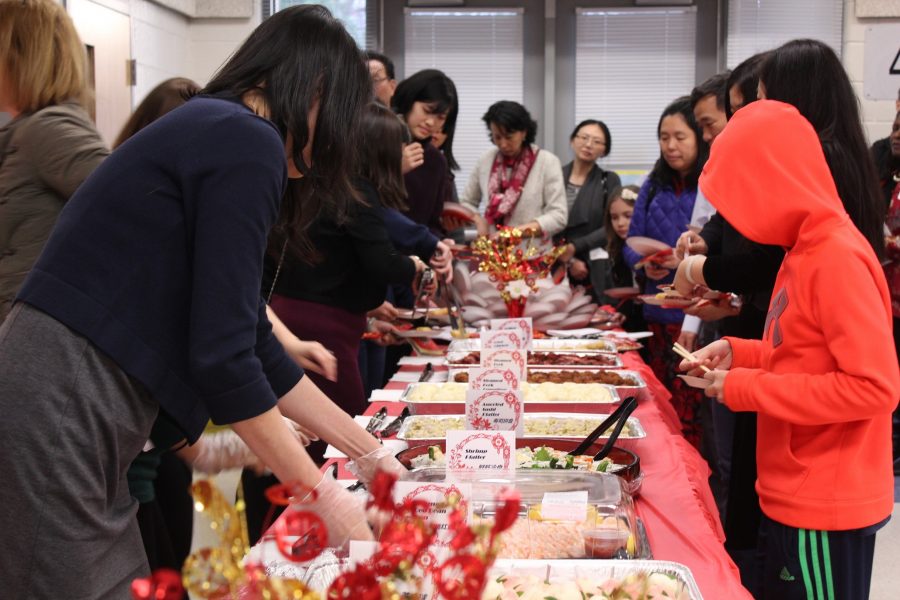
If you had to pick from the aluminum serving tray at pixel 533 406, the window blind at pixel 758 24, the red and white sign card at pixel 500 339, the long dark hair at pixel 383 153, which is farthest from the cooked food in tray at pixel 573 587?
the window blind at pixel 758 24

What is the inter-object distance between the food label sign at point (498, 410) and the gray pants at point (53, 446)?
848 millimetres

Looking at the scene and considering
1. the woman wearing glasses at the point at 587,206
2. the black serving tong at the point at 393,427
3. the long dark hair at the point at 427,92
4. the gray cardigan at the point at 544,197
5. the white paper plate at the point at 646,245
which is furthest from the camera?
the woman wearing glasses at the point at 587,206

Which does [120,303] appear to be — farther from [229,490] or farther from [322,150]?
[229,490]

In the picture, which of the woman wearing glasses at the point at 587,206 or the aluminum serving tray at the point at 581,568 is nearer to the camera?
the aluminum serving tray at the point at 581,568

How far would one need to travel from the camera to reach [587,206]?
5.17 meters

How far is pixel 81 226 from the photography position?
112 cm

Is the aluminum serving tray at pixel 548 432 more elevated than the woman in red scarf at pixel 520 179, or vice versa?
the woman in red scarf at pixel 520 179

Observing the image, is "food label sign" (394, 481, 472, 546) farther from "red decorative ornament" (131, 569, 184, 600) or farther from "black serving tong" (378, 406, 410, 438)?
"black serving tong" (378, 406, 410, 438)

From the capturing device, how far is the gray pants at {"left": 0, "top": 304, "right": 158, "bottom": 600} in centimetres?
110

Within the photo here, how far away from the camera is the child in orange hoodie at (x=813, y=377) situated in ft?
5.28

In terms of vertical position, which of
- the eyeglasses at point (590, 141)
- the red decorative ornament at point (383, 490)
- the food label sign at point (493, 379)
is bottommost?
the food label sign at point (493, 379)

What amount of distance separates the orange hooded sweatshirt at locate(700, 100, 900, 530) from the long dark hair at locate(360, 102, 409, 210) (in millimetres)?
1166

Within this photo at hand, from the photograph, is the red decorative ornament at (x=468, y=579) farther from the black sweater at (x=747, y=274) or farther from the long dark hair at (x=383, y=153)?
the long dark hair at (x=383, y=153)

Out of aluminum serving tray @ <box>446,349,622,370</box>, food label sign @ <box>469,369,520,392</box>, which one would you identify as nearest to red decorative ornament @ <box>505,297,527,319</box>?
aluminum serving tray @ <box>446,349,622,370</box>
